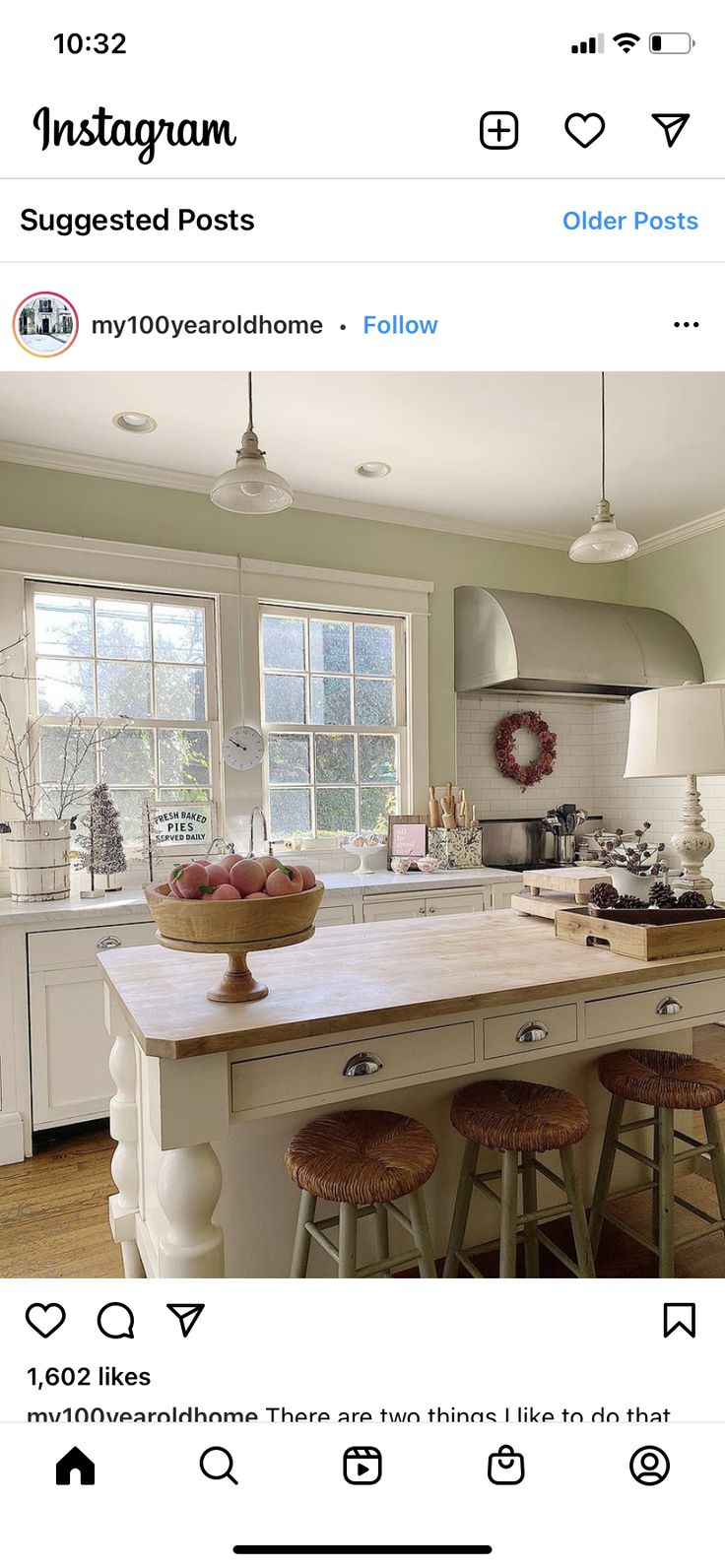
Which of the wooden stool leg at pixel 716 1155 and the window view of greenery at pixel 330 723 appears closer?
the wooden stool leg at pixel 716 1155

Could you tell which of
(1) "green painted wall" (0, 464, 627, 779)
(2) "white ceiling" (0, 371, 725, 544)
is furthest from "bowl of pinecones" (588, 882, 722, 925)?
(1) "green painted wall" (0, 464, 627, 779)

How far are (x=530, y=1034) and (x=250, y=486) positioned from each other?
57.8 inches

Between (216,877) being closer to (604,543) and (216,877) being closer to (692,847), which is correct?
(692,847)

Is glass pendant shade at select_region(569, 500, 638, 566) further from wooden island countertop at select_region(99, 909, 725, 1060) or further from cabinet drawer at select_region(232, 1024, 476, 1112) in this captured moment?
cabinet drawer at select_region(232, 1024, 476, 1112)

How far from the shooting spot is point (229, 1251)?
4.87 feet

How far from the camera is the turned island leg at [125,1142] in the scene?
1.69 meters

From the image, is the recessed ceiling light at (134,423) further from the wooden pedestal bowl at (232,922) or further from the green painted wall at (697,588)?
the green painted wall at (697,588)

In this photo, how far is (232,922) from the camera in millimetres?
1178
